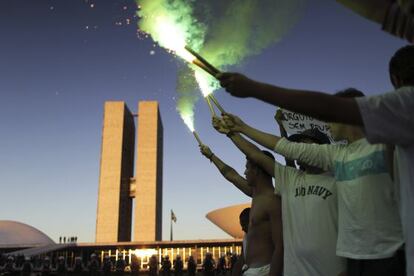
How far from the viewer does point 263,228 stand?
3525mm

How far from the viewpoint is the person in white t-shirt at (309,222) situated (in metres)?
2.74

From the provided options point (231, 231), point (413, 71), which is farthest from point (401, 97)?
point (231, 231)

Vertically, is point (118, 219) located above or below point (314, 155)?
above

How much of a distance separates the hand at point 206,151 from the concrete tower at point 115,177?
5386 cm

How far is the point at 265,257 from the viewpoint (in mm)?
3479

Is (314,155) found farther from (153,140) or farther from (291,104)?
(153,140)

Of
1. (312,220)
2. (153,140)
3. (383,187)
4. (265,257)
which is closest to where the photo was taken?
(383,187)

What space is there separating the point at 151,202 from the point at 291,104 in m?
58.8

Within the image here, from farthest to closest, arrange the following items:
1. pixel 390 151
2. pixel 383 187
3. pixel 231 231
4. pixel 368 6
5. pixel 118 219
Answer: pixel 231 231 < pixel 118 219 < pixel 383 187 < pixel 390 151 < pixel 368 6

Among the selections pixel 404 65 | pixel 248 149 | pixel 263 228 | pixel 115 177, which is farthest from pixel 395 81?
pixel 115 177

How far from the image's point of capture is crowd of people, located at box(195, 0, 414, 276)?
149 cm

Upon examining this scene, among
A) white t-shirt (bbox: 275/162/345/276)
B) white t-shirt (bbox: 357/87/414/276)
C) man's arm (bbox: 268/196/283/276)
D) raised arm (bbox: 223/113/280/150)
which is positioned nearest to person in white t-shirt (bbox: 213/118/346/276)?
white t-shirt (bbox: 275/162/345/276)

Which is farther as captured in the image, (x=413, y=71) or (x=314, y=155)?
(x=314, y=155)

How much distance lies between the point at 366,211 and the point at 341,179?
28 centimetres
